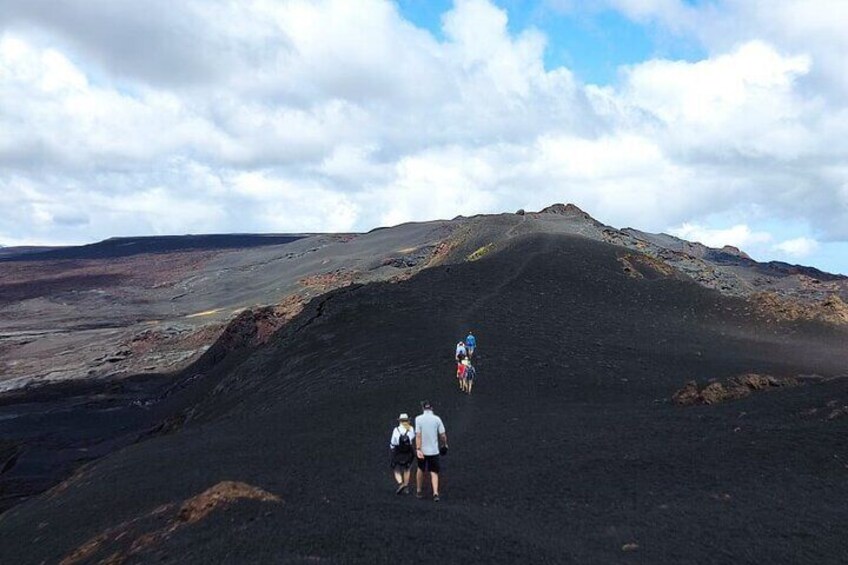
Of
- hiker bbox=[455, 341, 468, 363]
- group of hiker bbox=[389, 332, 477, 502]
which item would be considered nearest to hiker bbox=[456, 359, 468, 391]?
hiker bbox=[455, 341, 468, 363]

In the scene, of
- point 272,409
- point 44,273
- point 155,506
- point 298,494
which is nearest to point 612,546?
point 298,494

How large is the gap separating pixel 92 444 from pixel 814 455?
121 feet

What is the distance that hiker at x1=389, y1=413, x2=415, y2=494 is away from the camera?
13438mm

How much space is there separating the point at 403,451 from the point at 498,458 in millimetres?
4689

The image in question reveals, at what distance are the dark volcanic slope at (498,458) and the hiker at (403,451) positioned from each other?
57 cm

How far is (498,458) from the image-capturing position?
57.1 feet

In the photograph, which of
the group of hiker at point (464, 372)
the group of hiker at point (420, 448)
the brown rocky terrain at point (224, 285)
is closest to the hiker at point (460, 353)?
the group of hiker at point (464, 372)

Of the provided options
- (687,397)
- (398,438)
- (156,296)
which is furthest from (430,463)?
(156,296)

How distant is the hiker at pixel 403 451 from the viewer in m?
13.4

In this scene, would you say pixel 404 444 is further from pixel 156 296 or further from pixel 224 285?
pixel 156 296

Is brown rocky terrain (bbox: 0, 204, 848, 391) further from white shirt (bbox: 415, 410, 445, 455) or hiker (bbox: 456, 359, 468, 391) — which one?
white shirt (bbox: 415, 410, 445, 455)

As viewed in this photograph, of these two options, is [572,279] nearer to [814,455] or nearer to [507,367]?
[507,367]

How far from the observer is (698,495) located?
14.0 m

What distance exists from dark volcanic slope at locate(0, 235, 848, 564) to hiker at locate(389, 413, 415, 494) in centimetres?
57
